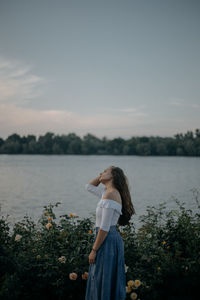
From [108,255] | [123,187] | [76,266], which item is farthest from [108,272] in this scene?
[123,187]

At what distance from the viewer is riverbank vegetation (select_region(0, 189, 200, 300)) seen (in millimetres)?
3842

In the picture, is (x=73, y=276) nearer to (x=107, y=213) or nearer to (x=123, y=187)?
(x=107, y=213)

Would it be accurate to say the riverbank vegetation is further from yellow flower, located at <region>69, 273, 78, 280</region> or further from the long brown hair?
the long brown hair

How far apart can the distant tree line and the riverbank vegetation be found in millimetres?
104629

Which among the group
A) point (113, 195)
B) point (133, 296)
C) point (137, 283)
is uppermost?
point (113, 195)

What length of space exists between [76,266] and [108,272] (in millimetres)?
874

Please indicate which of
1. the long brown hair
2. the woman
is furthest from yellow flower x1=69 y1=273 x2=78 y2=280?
the long brown hair

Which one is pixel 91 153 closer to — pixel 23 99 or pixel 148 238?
pixel 23 99

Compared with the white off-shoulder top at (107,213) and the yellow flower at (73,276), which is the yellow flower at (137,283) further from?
the white off-shoulder top at (107,213)

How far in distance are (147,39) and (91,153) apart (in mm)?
96568

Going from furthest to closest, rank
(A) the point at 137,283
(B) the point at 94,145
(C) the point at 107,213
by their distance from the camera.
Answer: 1. (B) the point at 94,145
2. (A) the point at 137,283
3. (C) the point at 107,213

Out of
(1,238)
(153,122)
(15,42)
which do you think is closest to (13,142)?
(153,122)

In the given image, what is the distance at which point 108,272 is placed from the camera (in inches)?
133

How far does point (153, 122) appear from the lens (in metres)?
55.1
